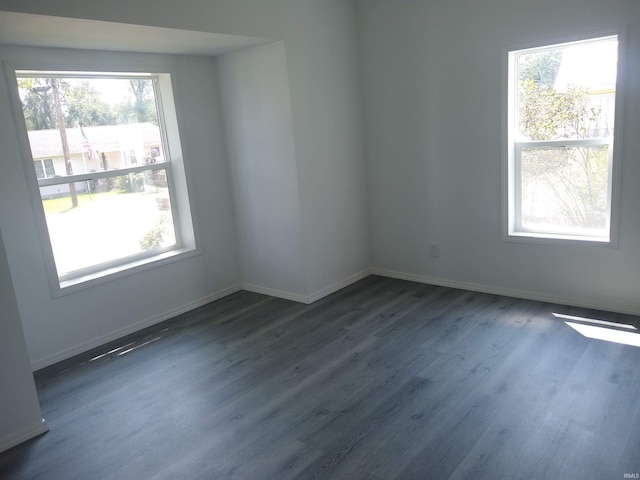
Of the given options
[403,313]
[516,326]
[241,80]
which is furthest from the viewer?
[241,80]

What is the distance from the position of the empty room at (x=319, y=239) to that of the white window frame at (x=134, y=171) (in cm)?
2

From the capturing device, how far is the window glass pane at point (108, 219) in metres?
3.65

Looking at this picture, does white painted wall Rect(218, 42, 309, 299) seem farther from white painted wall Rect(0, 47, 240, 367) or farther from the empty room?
white painted wall Rect(0, 47, 240, 367)

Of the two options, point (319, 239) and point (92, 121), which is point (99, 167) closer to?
point (92, 121)

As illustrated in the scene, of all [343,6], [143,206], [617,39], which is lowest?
[143,206]

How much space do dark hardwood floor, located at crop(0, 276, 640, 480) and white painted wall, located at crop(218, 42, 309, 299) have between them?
0.63 meters

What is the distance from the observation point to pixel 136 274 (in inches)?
157

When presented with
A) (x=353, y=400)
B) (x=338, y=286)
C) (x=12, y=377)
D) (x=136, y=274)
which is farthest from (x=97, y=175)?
(x=353, y=400)

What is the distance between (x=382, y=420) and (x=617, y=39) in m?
2.90

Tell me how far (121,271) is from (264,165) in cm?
146

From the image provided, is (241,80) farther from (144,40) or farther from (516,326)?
(516,326)

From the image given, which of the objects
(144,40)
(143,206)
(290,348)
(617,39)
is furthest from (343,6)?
(290,348)

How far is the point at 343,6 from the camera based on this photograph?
14.3ft

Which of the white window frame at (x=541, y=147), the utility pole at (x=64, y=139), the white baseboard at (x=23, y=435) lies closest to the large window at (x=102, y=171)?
the utility pole at (x=64, y=139)
